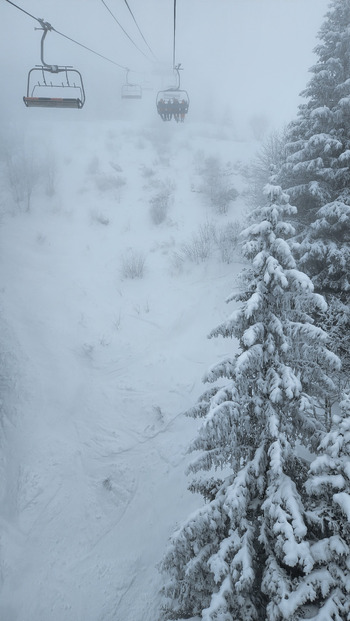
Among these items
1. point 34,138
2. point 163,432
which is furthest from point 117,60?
Answer: point 163,432

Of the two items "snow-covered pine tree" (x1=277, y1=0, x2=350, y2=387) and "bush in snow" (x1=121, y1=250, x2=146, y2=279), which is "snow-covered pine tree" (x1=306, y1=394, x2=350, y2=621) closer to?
"snow-covered pine tree" (x1=277, y1=0, x2=350, y2=387)

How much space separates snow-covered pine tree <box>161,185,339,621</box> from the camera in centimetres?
397

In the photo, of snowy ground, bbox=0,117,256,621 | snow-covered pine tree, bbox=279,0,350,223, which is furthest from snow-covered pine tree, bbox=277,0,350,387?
snowy ground, bbox=0,117,256,621

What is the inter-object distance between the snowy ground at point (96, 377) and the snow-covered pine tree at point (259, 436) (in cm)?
357

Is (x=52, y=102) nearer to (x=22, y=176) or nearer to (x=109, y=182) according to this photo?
(x=109, y=182)

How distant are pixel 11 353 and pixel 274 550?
1025 cm

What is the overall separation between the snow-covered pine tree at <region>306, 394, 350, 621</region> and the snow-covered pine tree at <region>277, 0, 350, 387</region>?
16.4 feet

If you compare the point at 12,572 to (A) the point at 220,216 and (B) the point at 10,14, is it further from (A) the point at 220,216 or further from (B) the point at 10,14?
(B) the point at 10,14

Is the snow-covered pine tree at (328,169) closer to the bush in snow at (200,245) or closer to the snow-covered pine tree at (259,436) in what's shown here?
the snow-covered pine tree at (259,436)

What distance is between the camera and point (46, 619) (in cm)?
687

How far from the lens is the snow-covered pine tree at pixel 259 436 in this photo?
3975mm

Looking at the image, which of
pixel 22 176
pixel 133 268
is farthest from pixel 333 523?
pixel 22 176

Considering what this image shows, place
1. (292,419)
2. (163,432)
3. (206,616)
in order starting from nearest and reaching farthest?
(206,616), (292,419), (163,432)

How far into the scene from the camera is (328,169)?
8.63m
